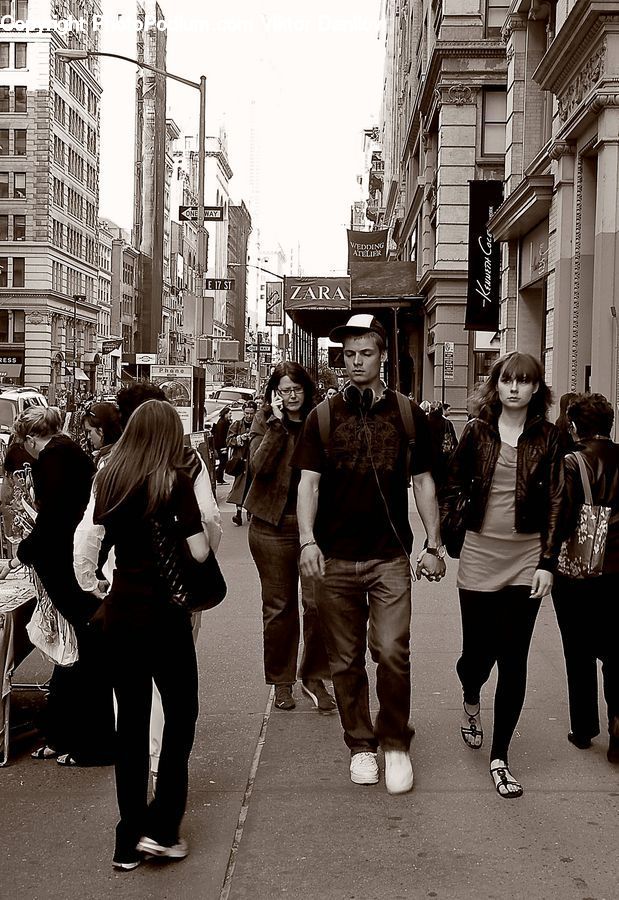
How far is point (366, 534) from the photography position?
5352 mm

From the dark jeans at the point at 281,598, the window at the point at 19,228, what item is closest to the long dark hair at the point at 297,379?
the dark jeans at the point at 281,598

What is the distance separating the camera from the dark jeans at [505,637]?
17.5 feet

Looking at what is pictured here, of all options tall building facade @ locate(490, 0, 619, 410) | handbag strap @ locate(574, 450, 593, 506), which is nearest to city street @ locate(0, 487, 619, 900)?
handbag strap @ locate(574, 450, 593, 506)

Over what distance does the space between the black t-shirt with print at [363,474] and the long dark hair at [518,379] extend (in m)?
0.38

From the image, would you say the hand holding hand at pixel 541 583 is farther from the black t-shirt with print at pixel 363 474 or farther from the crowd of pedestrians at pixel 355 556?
the black t-shirt with print at pixel 363 474

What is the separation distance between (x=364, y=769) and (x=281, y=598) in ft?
5.08

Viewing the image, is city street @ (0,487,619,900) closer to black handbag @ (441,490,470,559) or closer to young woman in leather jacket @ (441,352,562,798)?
young woman in leather jacket @ (441,352,562,798)

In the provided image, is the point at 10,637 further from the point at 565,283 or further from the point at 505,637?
the point at 565,283

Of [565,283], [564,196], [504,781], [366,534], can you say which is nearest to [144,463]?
[366,534]

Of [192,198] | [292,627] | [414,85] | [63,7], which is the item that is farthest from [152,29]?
[292,627]

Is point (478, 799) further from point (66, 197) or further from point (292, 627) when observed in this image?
point (66, 197)

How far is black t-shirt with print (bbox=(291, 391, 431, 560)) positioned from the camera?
17.5 feet

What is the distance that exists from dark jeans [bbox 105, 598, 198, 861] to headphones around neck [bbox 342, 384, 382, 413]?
1439 mm

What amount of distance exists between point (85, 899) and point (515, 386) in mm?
2965
